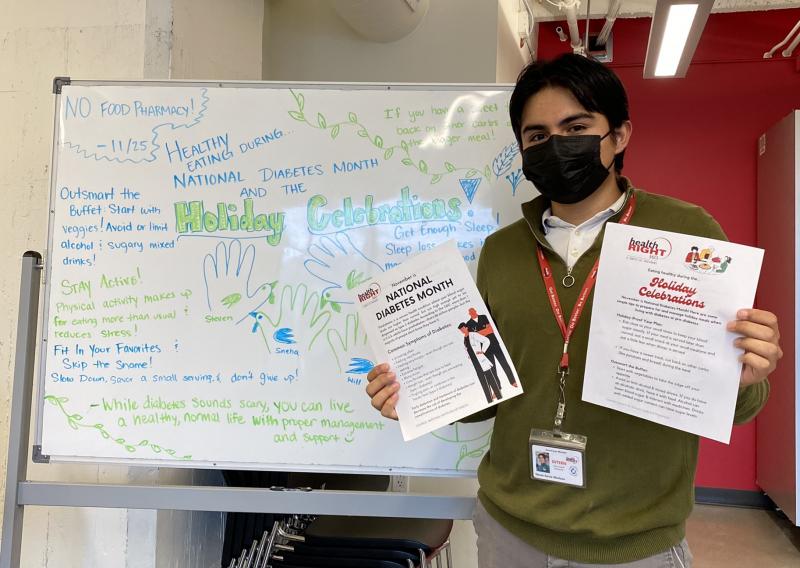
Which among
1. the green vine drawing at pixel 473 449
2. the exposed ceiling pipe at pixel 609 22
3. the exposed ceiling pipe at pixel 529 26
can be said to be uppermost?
the exposed ceiling pipe at pixel 609 22

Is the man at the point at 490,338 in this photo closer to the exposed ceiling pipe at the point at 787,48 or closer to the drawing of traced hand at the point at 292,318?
the drawing of traced hand at the point at 292,318

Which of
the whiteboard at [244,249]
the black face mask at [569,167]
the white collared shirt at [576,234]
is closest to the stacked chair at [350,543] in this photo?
the whiteboard at [244,249]

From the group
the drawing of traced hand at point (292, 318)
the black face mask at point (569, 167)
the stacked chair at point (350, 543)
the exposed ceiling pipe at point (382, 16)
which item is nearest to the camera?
the black face mask at point (569, 167)

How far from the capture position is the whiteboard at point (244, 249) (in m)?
1.91

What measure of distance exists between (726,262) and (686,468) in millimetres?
417

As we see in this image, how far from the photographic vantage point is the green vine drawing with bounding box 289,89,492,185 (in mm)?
1924

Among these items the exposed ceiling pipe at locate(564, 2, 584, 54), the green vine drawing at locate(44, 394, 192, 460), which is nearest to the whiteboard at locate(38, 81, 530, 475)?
the green vine drawing at locate(44, 394, 192, 460)

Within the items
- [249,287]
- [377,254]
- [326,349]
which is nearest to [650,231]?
[377,254]

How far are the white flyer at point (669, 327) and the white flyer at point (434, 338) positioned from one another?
23 centimetres

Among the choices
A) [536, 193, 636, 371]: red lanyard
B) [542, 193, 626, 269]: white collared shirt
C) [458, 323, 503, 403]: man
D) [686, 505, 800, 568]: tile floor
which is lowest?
[686, 505, 800, 568]: tile floor

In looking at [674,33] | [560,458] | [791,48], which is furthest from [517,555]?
[791,48]

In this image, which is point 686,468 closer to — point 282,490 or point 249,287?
point 282,490

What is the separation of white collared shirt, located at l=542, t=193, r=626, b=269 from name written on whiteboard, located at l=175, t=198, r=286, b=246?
94 centimetres

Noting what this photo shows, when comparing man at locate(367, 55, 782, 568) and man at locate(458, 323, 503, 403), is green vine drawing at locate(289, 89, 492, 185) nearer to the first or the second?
man at locate(367, 55, 782, 568)
